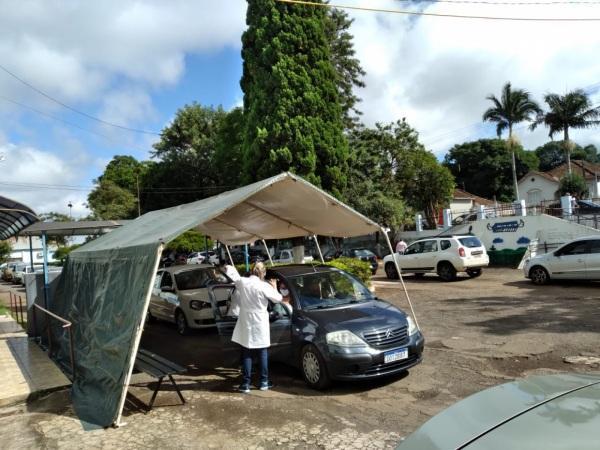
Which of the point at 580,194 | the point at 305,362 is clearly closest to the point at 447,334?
the point at 305,362

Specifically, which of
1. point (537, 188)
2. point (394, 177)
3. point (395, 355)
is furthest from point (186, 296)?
point (537, 188)

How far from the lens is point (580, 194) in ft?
135

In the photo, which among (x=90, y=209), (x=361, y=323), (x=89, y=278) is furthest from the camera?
(x=90, y=209)

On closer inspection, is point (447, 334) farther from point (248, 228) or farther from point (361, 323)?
point (248, 228)

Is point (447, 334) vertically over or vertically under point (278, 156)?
under

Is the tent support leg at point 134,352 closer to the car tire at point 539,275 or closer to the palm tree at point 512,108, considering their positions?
the car tire at point 539,275

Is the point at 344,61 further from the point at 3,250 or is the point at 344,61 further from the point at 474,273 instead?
the point at 3,250

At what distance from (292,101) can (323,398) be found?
16.8m

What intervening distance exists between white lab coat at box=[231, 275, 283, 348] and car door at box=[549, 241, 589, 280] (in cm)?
1152

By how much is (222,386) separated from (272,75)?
1690 centimetres

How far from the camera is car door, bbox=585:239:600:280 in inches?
542

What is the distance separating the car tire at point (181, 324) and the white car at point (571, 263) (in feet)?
37.0

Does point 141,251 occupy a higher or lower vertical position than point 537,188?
lower

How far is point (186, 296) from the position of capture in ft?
36.4
